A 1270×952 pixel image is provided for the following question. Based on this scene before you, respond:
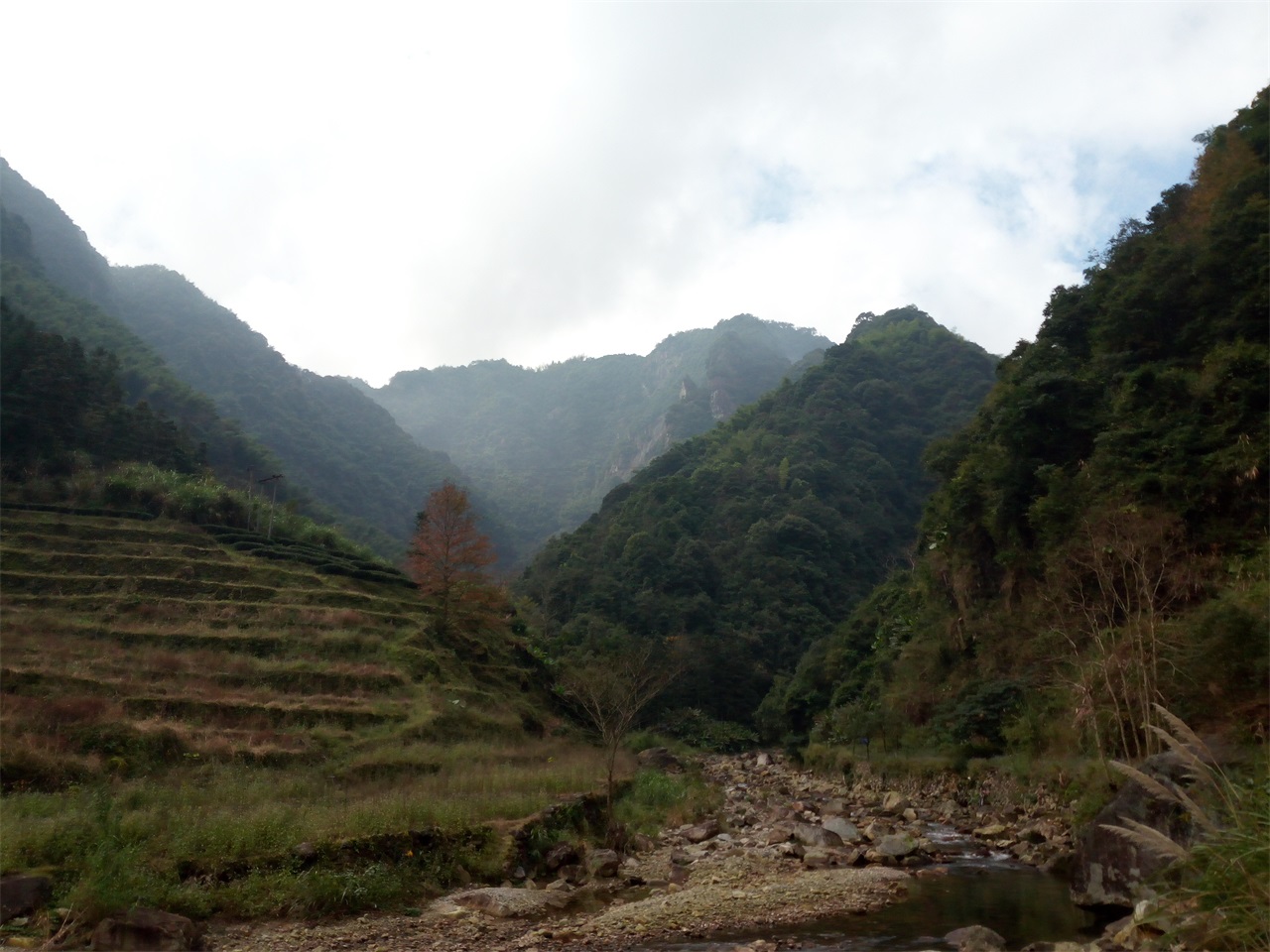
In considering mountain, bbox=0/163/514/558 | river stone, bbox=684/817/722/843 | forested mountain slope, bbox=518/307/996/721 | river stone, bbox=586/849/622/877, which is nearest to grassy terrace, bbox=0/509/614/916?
river stone, bbox=586/849/622/877

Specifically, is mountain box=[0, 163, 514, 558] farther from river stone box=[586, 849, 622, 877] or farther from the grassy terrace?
river stone box=[586, 849, 622, 877]

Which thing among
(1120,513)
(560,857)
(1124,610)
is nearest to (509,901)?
(560,857)

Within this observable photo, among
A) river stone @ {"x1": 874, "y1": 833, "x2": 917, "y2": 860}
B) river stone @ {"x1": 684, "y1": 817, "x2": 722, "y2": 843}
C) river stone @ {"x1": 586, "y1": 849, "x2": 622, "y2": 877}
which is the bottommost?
river stone @ {"x1": 684, "y1": 817, "x2": 722, "y2": 843}

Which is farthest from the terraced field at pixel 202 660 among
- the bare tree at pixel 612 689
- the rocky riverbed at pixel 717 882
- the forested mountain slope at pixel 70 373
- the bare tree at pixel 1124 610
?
the bare tree at pixel 1124 610

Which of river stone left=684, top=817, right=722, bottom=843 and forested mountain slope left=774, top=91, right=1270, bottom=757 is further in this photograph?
river stone left=684, top=817, right=722, bottom=843

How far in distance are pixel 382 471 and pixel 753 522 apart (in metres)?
58.2

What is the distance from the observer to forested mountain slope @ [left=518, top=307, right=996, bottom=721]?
5731 centimetres

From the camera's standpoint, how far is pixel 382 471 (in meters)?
104

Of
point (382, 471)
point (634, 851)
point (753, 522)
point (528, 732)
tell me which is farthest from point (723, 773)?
point (382, 471)

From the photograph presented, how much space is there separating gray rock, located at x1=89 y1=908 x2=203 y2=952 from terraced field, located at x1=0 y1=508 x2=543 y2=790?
10189mm

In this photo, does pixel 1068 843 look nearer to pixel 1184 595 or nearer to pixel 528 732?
pixel 1184 595

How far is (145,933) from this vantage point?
375 inches

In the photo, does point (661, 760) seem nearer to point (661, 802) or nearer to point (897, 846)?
point (661, 802)

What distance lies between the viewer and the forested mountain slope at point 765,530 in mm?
57312
